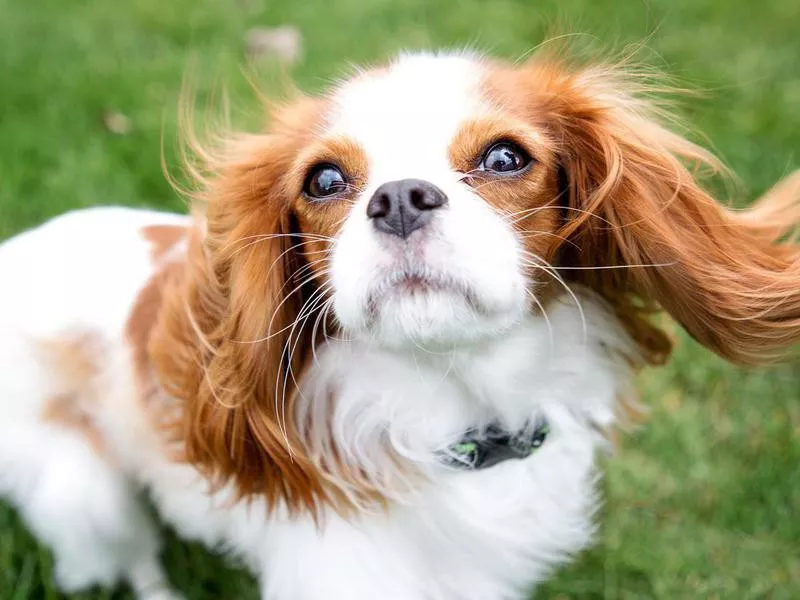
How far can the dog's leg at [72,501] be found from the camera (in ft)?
6.61

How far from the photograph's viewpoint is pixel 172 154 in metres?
3.65

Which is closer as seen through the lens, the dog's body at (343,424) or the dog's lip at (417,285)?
the dog's lip at (417,285)

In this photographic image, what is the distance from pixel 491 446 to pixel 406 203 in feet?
2.17

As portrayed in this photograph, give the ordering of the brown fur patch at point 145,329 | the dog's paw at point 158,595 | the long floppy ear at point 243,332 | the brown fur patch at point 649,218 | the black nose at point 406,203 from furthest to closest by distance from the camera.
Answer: the dog's paw at point 158,595 < the brown fur patch at point 145,329 < the long floppy ear at point 243,332 < the brown fur patch at point 649,218 < the black nose at point 406,203

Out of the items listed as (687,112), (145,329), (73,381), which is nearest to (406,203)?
(145,329)

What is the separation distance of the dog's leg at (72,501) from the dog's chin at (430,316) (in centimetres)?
97

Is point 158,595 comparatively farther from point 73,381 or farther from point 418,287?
point 418,287

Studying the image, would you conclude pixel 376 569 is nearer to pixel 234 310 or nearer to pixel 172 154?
pixel 234 310

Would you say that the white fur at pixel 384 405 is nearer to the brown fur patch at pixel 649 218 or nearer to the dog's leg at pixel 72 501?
the dog's leg at pixel 72 501

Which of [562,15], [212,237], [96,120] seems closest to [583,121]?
[562,15]

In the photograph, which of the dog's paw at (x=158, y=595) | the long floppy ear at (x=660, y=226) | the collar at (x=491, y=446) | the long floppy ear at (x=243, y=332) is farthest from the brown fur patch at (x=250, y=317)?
the dog's paw at (x=158, y=595)

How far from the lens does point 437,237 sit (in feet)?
4.32

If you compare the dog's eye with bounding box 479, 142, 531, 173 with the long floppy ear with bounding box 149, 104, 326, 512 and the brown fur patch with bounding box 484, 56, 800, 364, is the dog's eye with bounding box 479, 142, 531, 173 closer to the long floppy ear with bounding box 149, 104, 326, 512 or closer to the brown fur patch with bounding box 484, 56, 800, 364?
the brown fur patch with bounding box 484, 56, 800, 364

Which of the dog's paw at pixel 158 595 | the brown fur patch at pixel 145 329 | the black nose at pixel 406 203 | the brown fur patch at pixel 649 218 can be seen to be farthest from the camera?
the dog's paw at pixel 158 595
